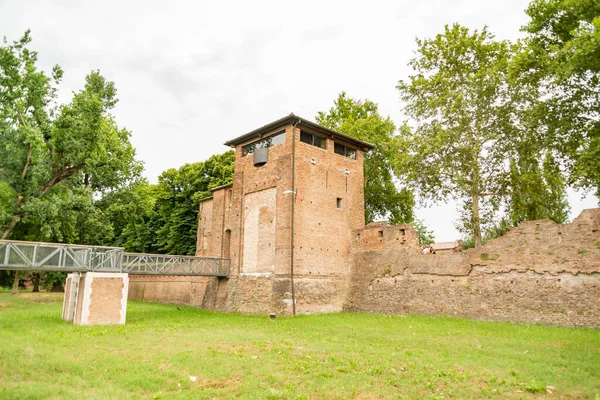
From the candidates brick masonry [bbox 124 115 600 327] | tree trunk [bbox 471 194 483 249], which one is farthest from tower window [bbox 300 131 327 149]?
tree trunk [bbox 471 194 483 249]

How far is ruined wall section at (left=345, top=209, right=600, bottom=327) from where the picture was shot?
13.7 metres

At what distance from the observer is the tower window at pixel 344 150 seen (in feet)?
72.4

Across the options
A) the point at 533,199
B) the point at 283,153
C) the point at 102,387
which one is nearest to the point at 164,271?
the point at 283,153

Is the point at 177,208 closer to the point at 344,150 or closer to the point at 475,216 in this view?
the point at 344,150

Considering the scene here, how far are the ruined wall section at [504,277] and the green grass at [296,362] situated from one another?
105 centimetres

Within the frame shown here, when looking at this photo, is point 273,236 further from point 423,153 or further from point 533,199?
point 533,199

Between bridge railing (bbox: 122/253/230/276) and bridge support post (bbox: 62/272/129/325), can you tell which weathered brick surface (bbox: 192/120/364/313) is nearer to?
bridge railing (bbox: 122/253/230/276)

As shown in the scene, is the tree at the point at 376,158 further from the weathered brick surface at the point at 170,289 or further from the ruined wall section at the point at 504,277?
the weathered brick surface at the point at 170,289

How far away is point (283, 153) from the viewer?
66.5 ft

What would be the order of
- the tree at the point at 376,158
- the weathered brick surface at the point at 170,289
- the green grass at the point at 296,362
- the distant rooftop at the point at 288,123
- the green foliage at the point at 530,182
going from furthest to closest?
the tree at the point at 376,158, the weathered brick surface at the point at 170,289, the distant rooftop at the point at 288,123, the green foliage at the point at 530,182, the green grass at the point at 296,362

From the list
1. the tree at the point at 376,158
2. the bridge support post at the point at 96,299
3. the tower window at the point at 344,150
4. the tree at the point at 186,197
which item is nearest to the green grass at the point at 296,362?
the bridge support post at the point at 96,299

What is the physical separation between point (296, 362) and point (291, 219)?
426 inches

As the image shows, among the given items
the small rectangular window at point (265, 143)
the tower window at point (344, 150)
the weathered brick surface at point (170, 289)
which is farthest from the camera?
the weathered brick surface at point (170, 289)

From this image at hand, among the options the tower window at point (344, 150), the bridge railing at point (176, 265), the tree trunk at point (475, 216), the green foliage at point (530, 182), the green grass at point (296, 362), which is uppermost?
the tower window at point (344, 150)
